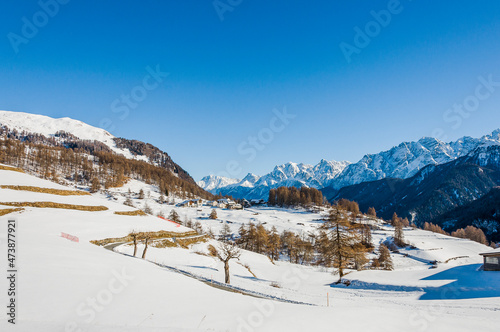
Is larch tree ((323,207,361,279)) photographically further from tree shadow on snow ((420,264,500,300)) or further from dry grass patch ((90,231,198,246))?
dry grass patch ((90,231,198,246))

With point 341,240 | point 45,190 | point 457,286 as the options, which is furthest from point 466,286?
point 45,190

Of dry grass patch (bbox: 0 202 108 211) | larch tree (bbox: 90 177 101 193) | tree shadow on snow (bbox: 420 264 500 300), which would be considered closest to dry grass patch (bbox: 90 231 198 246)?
dry grass patch (bbox: 0 202 108 211)

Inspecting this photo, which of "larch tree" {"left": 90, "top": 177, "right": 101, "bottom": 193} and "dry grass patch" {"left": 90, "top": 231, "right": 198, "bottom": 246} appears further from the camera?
"larch tree" {"left": 90, "top": 177, "right": 101, "bottom": 193}

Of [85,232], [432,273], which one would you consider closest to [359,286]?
[432,273]

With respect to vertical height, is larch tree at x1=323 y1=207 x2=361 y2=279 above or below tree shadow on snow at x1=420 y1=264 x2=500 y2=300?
above

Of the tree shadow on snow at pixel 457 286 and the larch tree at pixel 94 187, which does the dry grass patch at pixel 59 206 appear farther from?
the larch tree at pixel 94 187

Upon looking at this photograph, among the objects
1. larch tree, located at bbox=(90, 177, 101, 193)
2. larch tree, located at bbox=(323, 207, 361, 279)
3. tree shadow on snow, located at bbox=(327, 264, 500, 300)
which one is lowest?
tree shadow on snow, located at bbox=(327, 264, 500, 300)

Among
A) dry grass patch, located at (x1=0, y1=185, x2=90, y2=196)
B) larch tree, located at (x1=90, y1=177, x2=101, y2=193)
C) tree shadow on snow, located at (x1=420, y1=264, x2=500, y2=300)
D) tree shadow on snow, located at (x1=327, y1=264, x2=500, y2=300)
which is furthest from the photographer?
larch tree, located at (x1=90, y1=177, x2=101, y2=193)

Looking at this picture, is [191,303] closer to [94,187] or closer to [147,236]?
[147,236]

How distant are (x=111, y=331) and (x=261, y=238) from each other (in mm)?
66971

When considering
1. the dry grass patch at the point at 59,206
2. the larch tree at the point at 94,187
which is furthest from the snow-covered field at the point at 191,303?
the larch tree at the point at 94,187

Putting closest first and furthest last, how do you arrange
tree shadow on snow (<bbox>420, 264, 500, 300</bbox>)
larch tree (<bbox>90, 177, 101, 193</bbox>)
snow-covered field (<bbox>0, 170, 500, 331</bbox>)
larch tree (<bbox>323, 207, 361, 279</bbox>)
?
1. snow-covered field (<bbox>0, 170, 500, 331</bbox>)
2. tree shadow on snow (<bbox>420, 264, 500, 300</bbox>)
3. larch tree (<bbox>323, 207, 361, 279</bbox>)
4. larch tree (<bbox>90, 177, 101, 193</bbox>)

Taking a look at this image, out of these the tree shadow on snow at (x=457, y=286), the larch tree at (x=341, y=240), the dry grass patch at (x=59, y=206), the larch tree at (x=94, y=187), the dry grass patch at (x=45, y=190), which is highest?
the larch tree at (x=94, y=187)

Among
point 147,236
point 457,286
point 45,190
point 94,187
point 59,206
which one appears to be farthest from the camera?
point 94,187
